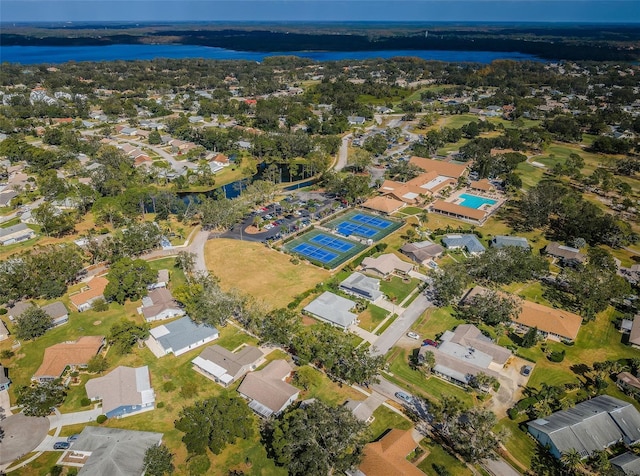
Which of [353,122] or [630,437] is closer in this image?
[630,437]

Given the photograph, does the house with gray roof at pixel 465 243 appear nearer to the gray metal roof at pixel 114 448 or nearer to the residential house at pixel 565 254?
the residential house at pixel 565 254

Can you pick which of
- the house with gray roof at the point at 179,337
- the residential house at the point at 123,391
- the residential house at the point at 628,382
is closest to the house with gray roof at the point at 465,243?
the residential house at the point at 628,382

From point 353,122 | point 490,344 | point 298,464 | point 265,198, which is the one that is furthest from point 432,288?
point 353,122

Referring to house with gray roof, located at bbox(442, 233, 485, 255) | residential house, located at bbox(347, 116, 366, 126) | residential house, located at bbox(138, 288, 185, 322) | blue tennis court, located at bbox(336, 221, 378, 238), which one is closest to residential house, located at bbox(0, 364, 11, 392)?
residential house, located at bbox(138, 288, 185, 322)

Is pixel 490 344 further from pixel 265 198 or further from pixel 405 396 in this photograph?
pixel 265 198

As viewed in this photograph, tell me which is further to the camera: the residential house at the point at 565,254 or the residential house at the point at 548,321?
the residential house at the point at 565,254

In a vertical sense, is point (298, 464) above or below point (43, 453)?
above

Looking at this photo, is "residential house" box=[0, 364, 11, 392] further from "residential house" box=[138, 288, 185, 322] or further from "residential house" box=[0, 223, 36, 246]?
"residential house" box=[0, 223, 36, 246]
